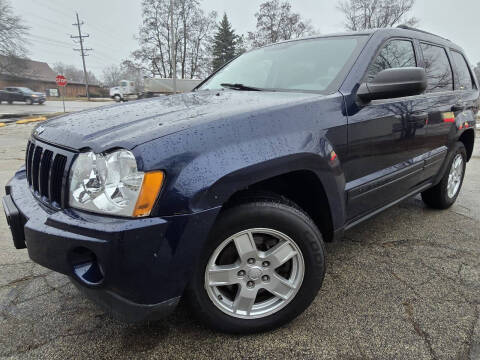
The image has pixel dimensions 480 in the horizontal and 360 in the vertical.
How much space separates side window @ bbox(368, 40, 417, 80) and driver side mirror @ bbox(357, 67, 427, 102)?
21 centimetres

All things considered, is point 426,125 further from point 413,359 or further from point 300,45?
point 413,359

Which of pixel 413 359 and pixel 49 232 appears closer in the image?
pixel 49 232

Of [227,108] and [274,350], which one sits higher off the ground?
[227,108]

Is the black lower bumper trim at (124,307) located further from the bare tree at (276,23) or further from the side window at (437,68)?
the bare tree at (276,23)

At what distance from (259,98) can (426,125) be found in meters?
1.53

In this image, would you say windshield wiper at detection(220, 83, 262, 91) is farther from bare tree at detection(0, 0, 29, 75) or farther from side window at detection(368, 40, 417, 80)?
bare tree at detection(0, 0, 29, 75)

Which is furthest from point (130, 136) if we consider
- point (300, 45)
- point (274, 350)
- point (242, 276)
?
point (300, 45)

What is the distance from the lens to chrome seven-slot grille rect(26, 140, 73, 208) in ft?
4.89

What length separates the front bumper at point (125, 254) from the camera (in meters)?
1.27

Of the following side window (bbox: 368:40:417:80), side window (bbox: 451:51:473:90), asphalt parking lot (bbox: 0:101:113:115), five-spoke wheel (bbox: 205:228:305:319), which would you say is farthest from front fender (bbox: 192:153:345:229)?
asphalt parking lot (bbox: 0:101:113:115)

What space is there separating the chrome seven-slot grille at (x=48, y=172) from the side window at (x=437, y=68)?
283cm

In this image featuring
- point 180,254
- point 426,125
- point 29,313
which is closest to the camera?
point 180,254

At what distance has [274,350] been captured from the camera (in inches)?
63.9

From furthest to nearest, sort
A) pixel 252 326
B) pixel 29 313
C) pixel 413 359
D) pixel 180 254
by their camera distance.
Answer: pixel 29 313 < pixel 252 326 < pixel 413 359 < pixel 180 254
